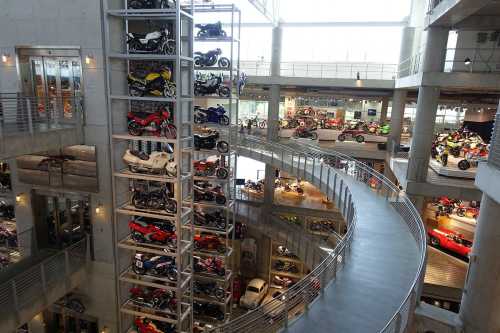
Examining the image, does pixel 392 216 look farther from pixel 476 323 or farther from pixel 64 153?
pixel 64 153

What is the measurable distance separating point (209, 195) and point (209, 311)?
420 cm

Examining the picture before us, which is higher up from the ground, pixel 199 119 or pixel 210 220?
pixel 199 119

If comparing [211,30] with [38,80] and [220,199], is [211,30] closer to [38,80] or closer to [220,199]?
[38,80]

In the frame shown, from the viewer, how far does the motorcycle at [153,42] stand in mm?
8289

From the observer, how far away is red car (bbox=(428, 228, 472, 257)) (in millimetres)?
15109

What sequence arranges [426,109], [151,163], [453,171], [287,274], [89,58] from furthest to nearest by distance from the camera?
[287,274] < [453,171] < [426,109] < [151,163] < [89,58]

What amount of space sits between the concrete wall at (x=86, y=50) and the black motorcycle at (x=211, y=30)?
3.14 m

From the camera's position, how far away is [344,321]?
191 inches

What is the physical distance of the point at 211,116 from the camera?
1084cm

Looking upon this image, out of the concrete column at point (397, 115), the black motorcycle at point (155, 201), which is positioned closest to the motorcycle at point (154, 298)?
the black motorcycle at point (155, 201)

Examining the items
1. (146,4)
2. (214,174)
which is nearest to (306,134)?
(214,174)

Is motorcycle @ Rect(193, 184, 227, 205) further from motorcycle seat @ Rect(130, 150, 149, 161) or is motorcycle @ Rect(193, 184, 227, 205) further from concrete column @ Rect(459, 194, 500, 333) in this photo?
concrete column @ Rect(459, 194, 500, 333)

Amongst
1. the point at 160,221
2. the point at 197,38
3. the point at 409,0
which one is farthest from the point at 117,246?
the point at 409,0

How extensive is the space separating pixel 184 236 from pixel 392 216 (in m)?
6.05
